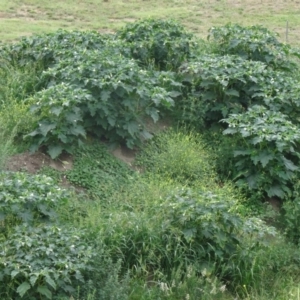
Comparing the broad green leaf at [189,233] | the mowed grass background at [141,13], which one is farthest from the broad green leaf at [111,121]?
the mowed grass background at [141,13]

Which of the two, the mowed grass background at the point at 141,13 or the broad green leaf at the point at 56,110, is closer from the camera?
the broad green leaf at the point at 56,110

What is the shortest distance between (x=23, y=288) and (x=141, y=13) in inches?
444

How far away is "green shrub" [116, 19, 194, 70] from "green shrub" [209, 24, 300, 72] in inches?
20.3

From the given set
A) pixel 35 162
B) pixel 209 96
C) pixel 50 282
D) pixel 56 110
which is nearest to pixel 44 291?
pixel 50 282

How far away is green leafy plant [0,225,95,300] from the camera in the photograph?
17.2ft

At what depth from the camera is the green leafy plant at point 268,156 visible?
7.50 m

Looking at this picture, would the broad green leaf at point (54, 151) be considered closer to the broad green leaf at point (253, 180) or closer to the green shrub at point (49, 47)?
the green shrub at point (49, 47)

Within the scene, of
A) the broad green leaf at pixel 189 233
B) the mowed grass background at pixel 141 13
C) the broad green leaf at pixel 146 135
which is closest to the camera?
the broad green leaf at pixel 189 233

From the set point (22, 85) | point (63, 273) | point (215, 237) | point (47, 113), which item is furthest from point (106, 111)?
point (63, 273)

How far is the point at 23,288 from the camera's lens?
5.20 meters

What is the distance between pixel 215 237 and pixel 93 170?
5.80 feet

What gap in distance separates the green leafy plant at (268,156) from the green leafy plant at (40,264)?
8.36 feet

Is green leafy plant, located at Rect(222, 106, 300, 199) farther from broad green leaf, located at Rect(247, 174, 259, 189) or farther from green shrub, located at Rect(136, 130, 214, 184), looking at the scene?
green shrub, located at Rect(136, 130, 214, 184)

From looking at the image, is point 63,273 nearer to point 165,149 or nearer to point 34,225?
point 34,225
